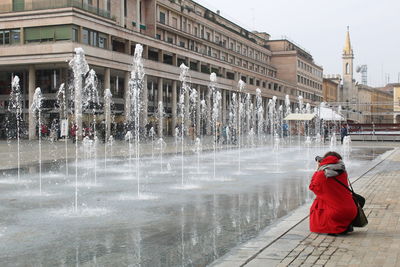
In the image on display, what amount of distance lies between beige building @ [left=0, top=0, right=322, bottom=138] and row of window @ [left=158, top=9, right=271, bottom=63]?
127 millimetres

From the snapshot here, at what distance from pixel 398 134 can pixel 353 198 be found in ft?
129

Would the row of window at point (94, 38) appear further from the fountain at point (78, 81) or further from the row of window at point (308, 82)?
the row of window at point (308, 82)

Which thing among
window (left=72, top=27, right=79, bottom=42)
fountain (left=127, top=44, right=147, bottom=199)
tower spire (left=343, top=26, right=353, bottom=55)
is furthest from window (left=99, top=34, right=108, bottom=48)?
tower spire (left=343, top=26, right=353, bottom=55)

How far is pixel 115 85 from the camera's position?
5272cm

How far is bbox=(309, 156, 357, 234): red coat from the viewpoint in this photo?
6.58 meters

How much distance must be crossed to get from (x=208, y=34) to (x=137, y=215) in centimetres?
7087

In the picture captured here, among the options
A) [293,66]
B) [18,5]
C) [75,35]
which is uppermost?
[293,66]

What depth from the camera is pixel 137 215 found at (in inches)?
324

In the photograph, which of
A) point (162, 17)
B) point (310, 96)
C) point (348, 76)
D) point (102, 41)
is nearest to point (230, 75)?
point (162, 17)

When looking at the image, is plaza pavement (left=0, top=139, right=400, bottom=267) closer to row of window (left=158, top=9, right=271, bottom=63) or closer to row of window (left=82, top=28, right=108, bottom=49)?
row of window (left=82, top=28, right=108, bottom=49)

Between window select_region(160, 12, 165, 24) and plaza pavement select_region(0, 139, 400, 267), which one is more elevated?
window select_region(160, 12, 165, 24)

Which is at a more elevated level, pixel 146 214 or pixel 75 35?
pixel 75 35

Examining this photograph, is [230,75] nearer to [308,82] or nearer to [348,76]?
[308,82]

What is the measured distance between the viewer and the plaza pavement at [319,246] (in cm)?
529
